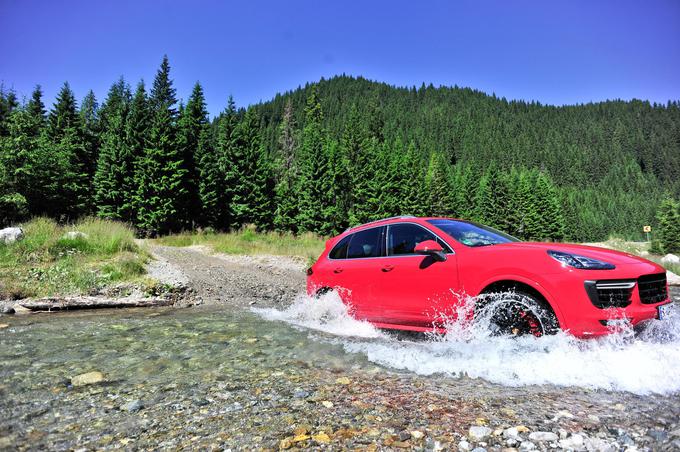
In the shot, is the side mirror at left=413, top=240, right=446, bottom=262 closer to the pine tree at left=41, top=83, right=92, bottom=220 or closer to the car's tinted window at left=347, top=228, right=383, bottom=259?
the car's tinted window at left=347, top=228, right=383, bottom=259

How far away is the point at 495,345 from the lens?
3881 mm

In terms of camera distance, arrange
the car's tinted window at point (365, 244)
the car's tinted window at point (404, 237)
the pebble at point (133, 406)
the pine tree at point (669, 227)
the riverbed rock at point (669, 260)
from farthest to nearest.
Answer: the pine tree at point (669, 227) < the riverbed rock at point (669, 260) < the car's tinted window at point (365, 244) < the car's tinted window at point (404, 237) < the pebble at point (133, 406)

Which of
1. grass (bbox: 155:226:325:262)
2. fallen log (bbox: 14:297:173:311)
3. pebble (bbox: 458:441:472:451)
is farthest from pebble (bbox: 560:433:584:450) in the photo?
grass (bbox: 155:226:325:262)

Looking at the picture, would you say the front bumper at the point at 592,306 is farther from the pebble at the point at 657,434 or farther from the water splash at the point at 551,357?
the pebble at the point at 657,434

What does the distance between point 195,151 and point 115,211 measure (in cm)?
864

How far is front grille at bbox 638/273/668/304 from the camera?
Answer: 3602 mm

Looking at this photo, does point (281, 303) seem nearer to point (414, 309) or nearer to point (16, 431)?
point (414, 309)

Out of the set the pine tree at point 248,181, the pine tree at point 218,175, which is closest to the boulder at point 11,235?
the pine tree at point 218,175

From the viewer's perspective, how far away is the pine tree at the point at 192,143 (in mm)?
32906

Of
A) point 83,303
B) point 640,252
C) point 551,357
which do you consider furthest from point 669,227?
point 83,303

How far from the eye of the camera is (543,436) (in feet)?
7.80

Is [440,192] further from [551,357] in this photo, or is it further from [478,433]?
[478,433]

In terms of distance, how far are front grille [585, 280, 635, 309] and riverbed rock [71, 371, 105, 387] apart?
477 cm

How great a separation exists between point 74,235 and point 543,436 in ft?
47.7
